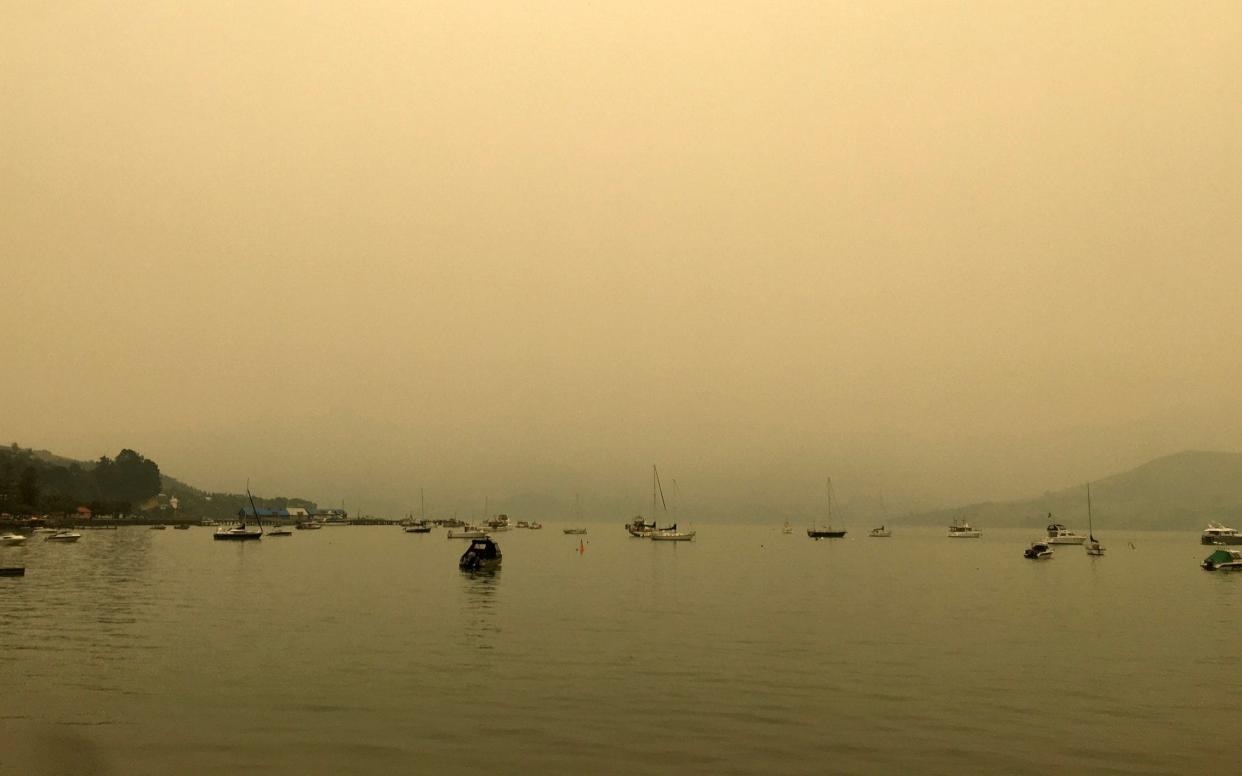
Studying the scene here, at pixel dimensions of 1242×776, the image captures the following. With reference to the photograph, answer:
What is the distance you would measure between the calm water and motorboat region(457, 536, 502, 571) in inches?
821

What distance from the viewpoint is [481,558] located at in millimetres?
97562

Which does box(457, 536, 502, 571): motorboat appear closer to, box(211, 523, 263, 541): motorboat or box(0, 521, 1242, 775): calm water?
box(0, 521, 1242, 775): calm water

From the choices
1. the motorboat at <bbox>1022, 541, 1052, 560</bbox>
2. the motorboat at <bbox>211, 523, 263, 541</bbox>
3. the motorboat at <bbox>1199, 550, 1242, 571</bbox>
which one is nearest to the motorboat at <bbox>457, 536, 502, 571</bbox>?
the motorboat at <bbox>1199, 550, 1242, 571</bbox>

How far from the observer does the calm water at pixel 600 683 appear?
24.6 meters

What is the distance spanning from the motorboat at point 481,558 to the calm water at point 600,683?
68.4ft

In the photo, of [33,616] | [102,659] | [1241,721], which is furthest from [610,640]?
[33,616]

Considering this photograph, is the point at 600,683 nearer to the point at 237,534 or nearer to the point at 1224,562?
the point at 1224,562

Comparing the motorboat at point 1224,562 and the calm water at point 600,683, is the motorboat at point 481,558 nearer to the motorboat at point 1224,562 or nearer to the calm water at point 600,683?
the calm water at point 600,683

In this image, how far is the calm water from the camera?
2464cm

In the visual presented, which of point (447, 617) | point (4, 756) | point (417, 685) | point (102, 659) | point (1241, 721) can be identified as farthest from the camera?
point (447, 617)

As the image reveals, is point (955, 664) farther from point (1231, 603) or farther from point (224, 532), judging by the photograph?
point (224, 532)

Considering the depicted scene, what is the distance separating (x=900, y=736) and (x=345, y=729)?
17.1m

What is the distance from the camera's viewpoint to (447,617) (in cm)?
5694

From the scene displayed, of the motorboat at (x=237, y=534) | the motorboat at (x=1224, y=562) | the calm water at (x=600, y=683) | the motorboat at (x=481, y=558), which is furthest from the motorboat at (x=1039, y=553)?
the motorboat at (x=237, y=534)
